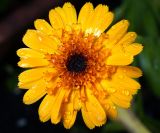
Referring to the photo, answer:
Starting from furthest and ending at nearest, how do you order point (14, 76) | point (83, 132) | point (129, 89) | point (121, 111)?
point (14, 76) → point (83, 132) → point (121, 111) → point (129, 89)

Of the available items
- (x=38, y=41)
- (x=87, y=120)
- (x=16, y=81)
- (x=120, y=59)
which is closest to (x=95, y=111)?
(x=87, y=120)

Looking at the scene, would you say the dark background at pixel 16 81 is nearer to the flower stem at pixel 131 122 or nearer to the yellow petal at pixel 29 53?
the flower stem at pixel 131 122

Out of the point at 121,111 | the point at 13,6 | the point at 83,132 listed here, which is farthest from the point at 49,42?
the point at 13,6

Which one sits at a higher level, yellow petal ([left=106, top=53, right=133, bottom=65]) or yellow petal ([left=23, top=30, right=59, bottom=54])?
yellow petal ([left=23, top=30, right=59, bottom=54])

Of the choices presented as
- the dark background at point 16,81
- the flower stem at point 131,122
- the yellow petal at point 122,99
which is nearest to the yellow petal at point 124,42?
the yellow petal at point 122,99

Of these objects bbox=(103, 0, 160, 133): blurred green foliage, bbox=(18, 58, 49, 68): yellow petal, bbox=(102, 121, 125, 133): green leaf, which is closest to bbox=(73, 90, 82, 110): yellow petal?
bbox=(18, 58, 49, 68): yellow petal

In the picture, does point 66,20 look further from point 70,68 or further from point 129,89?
point 129,89

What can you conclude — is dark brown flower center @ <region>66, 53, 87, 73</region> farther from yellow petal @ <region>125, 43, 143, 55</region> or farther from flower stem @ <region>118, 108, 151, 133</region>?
flower stem @ <region>118, 108, 151, 133</region>

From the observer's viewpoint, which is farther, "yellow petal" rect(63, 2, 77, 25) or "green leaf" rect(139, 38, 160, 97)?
"green leaf" rect(139, 38, 160, 97)

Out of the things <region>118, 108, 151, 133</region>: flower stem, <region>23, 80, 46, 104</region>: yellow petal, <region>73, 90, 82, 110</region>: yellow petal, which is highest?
<region>23, 80, 46, 104</region>: yellow petal
